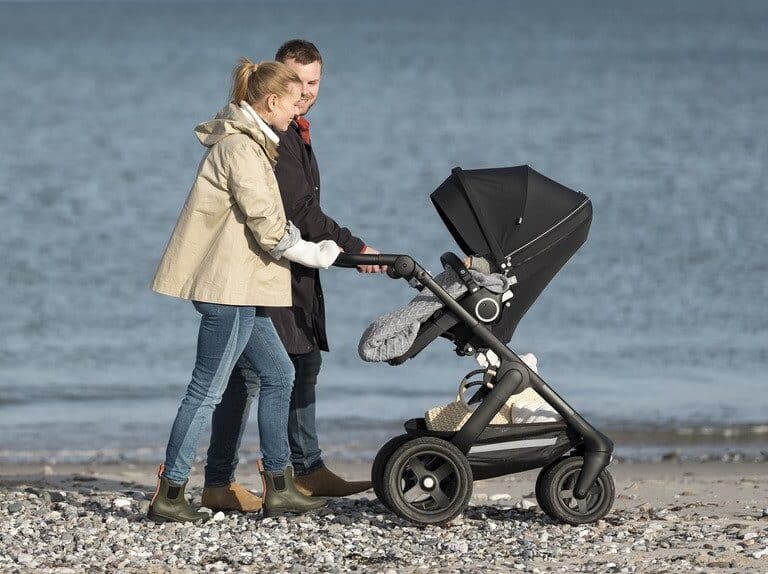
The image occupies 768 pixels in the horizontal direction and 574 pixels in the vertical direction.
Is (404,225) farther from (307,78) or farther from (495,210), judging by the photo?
(495,210)

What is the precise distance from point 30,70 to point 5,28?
27.8 meters

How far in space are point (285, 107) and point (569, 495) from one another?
5.40 feet

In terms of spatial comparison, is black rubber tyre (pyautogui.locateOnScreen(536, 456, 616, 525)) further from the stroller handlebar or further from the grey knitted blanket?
the stroller handlebar

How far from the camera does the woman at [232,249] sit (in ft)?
16.0

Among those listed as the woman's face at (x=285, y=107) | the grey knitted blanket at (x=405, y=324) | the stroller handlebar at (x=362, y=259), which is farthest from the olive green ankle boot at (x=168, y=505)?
the woman's face at (x=285, y=107)

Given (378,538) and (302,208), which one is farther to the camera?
(302,208)

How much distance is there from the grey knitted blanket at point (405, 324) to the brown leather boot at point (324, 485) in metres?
0.83

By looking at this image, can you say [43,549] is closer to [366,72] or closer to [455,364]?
[455,364]

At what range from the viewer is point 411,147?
2341 centimetres

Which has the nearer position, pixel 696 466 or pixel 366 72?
pixel 696 466

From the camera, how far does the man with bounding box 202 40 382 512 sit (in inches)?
205

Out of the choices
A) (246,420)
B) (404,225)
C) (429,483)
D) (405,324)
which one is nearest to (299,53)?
(405,324)

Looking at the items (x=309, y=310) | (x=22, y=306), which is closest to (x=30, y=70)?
(x=22, y=306)

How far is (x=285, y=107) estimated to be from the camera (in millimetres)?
5016
